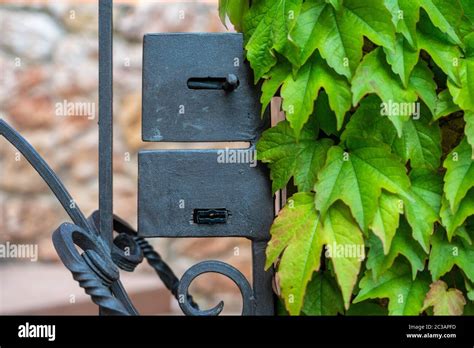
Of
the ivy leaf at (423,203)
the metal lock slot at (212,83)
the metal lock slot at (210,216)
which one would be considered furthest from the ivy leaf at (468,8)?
the metal lock slot at (210,216)

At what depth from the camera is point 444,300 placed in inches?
34.1

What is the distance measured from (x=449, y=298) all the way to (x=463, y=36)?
0.35 m

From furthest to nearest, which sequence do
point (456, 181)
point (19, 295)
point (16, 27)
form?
point (16, 27)
point (19, 295)
point (456, 181)

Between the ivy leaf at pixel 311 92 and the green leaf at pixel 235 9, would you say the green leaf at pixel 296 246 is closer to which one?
the ivy leaf at pixel 311 92

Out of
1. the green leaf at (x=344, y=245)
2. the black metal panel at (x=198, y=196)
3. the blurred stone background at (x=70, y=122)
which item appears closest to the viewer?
the green leaf at (x=344, y=245)

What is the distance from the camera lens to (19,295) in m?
2.25

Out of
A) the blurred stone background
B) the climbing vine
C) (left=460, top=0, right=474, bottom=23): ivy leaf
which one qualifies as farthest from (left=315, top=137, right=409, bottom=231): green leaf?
the blurred stone background

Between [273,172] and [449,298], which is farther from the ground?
[273,172]

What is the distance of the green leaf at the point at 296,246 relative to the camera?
2.75ft

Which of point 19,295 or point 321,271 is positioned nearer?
point 321,271

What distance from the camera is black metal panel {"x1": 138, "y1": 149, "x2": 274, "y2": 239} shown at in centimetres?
92

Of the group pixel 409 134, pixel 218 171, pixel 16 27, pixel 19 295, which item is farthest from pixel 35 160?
pixel 16 27

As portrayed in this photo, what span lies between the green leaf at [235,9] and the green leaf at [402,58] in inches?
9.1

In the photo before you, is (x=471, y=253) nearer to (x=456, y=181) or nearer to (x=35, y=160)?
(x=456, y=181)
